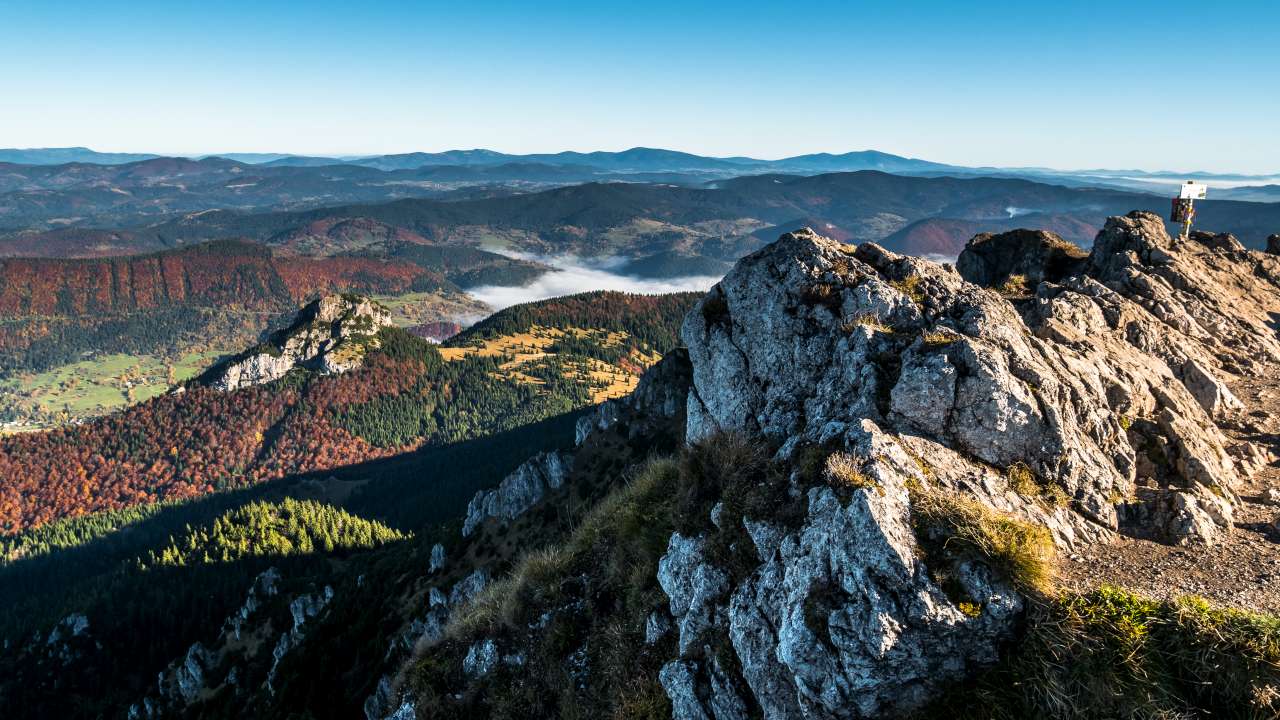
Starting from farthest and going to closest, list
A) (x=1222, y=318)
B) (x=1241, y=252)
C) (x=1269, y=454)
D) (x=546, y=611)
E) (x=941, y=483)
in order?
(x=1241, y=252), (x=1222, y=318), (x=1269, y=454), (x=546, y=611), (x=941, y=483)

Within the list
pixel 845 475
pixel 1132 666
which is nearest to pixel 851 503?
pixel 845 475

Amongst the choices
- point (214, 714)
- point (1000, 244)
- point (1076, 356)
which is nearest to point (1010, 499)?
point (1076, 356)

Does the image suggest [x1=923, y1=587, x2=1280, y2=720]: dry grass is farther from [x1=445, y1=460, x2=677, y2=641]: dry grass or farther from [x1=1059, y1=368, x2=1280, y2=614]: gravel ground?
[x1=445, y1=460, x2=677, y2=641]: dry grass

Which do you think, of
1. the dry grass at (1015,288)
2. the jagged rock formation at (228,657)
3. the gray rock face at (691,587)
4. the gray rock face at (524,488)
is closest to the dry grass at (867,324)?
the gray rock face at (691,587)

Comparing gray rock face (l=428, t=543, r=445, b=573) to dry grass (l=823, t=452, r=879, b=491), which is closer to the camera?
dry grass (l=823, t=452, r=879, b=491)

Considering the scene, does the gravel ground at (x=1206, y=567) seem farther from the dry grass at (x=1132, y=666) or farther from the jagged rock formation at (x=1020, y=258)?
the jagged rock formation at (x=1020, y=258)

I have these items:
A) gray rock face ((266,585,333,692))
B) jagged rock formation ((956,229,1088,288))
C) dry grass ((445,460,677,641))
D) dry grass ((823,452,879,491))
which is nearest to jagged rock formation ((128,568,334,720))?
gray rock face ((266,585,333,692))

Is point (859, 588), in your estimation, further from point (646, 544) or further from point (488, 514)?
point (488, 514)
